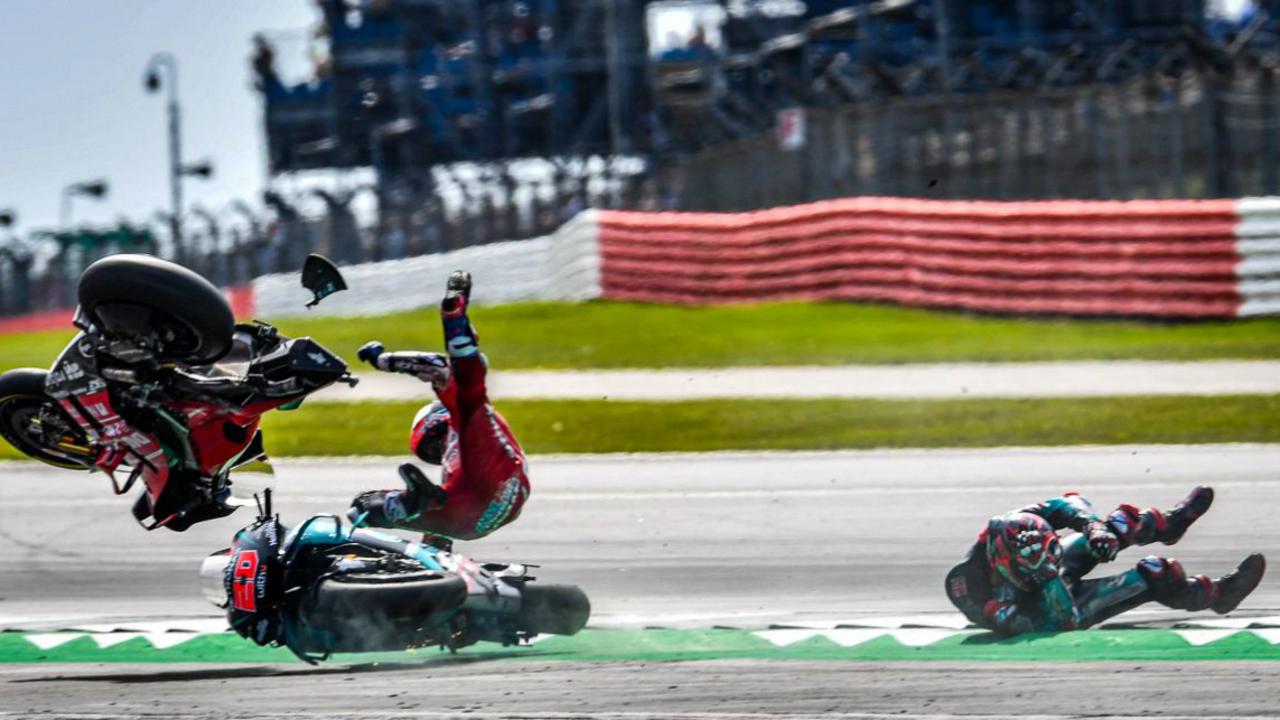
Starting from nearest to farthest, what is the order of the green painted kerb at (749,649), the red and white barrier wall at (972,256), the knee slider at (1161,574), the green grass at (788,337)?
1. the green painted kerb at (749,649)
2. the knee slider at (1161,574)
3. the green grass at (788,337)
4. the red and white barrier wall at (972,256)

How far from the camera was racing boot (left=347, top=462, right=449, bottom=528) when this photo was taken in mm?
6133

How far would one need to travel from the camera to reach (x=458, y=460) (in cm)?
616

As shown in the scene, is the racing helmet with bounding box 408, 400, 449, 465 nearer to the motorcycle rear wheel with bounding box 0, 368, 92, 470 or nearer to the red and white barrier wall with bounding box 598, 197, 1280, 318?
the motorcycle rear wheel with bounding box 0, 368, 92, 470

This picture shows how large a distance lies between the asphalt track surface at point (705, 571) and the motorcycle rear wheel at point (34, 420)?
76cm

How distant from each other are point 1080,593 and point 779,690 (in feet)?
4.16

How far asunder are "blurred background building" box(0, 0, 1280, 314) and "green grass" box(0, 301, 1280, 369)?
7.09 feet

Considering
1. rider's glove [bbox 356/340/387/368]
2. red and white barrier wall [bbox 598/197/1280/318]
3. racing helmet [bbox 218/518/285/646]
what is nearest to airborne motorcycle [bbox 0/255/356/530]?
rider's glove [bbox 356/340/387/368]

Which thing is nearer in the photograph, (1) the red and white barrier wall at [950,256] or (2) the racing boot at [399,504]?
(2) the racing boot at [399,504]

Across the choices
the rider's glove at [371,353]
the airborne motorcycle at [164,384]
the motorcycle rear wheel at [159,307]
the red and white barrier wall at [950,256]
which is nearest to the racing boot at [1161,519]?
the rider's glove at [371,353]

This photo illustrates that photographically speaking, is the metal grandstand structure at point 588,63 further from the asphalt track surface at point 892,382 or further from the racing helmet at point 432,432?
the racing helmet at point 432,432

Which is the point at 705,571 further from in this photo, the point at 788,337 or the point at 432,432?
the point at 788,337

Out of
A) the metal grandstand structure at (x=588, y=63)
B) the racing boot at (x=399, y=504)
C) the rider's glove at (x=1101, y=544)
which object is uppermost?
the metal grandstand structure at (x=588, y=63)

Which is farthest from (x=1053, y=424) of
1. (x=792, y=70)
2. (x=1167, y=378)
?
(x=792, y=70)

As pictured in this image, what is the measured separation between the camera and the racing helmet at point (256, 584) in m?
6.02
